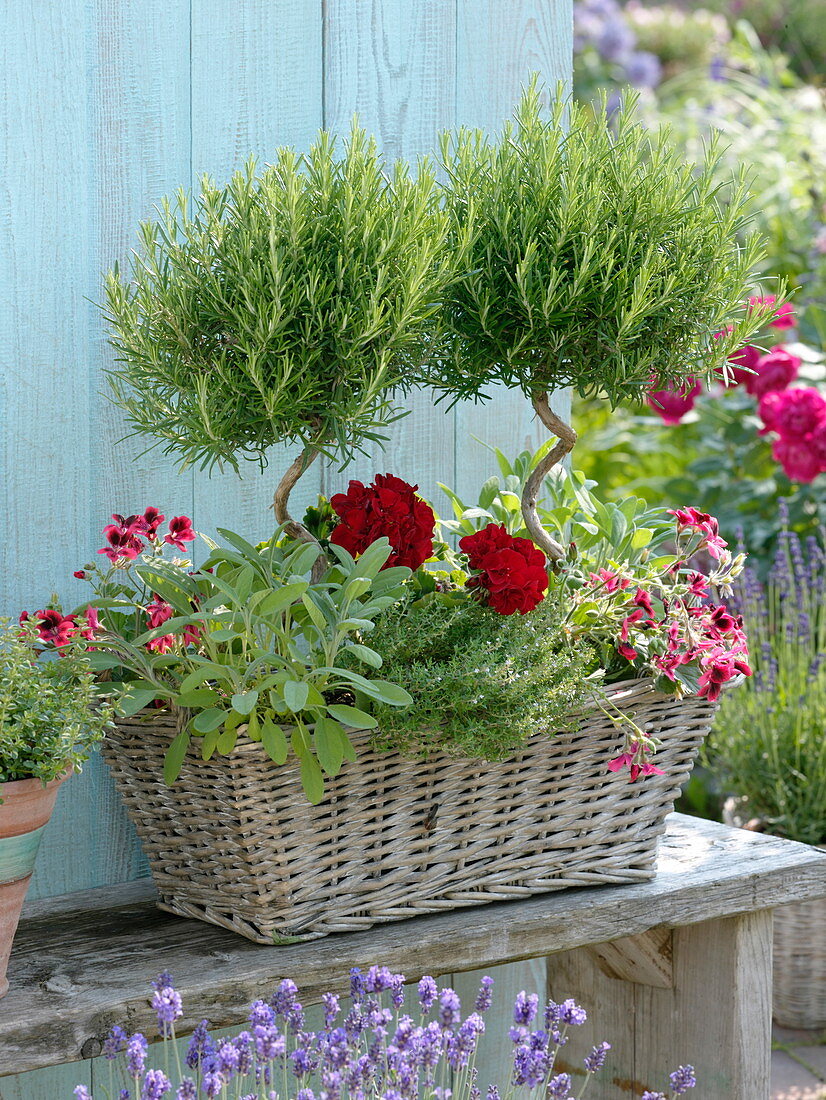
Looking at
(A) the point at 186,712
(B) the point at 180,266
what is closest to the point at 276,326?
(B) the point at 180,266

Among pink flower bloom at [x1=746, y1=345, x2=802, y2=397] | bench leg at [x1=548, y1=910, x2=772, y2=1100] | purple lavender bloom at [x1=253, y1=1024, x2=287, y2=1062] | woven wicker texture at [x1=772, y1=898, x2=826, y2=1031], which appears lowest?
woven wicker texture at [x1=772, y1=898, x2=826, y2=1031]

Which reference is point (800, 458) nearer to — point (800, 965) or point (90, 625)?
point (800, 965)

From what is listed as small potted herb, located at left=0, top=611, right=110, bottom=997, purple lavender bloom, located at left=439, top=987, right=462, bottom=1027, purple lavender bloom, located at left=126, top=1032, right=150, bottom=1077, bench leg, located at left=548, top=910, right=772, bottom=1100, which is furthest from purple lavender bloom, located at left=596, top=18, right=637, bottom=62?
purple lavender bloom, located at left=126, top=1032, right=150, bottom=1077

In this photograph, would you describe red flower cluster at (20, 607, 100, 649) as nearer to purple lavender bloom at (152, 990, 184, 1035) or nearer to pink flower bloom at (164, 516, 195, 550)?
pink flower bloom at (164, 516, 195, 550)

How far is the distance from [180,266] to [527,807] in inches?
29.1

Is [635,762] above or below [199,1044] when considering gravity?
above

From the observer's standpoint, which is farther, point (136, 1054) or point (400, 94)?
point (400, 94)

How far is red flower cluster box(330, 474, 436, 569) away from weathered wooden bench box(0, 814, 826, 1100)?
43cm

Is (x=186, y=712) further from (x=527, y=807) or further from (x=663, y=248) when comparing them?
(x=663, y=248)

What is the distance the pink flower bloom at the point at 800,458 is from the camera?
2812 millimetres

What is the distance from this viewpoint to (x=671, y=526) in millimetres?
1680

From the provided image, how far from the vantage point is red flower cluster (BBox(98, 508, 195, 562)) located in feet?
4.72

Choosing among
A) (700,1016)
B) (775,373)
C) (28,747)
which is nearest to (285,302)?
(28,747)

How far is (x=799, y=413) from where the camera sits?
2805mm
